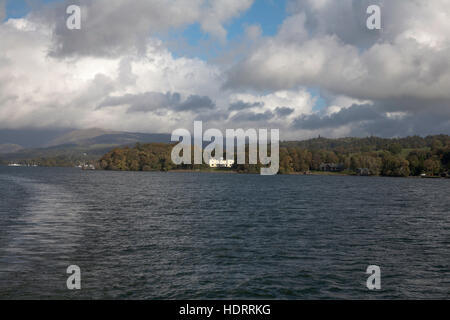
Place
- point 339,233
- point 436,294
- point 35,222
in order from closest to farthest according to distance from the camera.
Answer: point 436,294
point 339,233
point 35,222

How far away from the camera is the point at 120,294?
21.1 m

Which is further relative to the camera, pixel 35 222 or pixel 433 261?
pixel 35 222

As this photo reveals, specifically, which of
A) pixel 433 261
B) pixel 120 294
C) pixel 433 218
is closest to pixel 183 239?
pixel 120 294

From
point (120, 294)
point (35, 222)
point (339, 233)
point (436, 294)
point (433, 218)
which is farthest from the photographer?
point (433, 218)

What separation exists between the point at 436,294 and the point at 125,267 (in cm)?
1952

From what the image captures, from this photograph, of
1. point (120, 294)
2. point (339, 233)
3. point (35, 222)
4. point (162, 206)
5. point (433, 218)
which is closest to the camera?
point (120, 294)

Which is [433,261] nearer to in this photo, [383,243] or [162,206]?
[383,243]

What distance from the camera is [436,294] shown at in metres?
22.4
